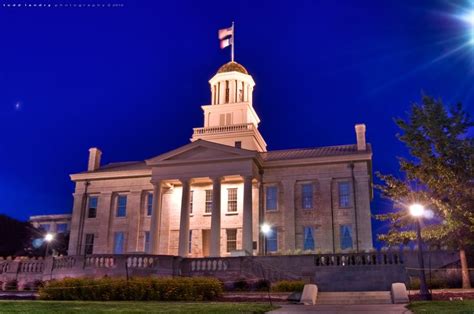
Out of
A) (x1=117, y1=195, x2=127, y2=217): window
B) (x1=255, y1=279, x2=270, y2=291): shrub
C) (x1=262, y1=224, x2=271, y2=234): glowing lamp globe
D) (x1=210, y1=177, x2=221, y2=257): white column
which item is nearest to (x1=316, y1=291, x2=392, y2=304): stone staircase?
(x1=255, y1=279, x2=270, y2=291): shrub

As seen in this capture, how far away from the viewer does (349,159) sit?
42.5m

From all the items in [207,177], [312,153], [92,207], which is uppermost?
[312,153]

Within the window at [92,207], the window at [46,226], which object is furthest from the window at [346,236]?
the window at [46,226]

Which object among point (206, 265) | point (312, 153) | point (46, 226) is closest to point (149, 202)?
point (312, 153)

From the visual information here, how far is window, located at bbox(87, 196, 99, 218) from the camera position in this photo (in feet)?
161

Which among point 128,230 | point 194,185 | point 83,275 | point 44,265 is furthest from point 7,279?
point 194,185

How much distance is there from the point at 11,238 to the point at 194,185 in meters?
34.4

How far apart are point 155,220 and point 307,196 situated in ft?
43.2

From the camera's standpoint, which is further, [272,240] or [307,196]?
[307,196]

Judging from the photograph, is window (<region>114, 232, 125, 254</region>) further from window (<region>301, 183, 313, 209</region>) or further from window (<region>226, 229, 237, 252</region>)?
window (<region>301, 183, 313, 209</region>)

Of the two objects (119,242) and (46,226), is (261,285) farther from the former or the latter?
(46,226)

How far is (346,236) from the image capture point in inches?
1633

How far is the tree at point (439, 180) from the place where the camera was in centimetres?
2575

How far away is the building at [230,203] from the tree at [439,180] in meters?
12.3
